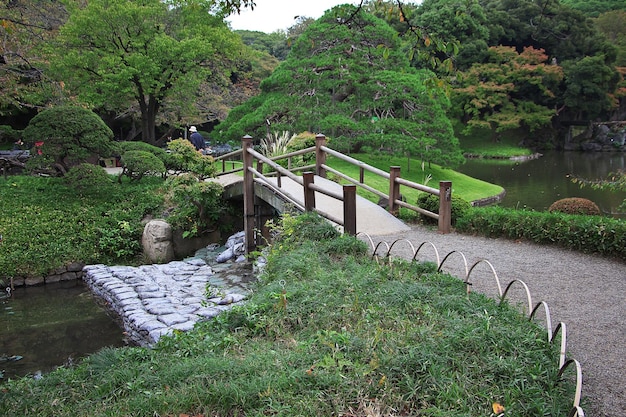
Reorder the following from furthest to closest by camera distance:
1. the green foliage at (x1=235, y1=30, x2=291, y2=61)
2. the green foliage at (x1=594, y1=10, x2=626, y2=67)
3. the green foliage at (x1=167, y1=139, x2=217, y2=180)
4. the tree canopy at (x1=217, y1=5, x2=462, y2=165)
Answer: the green foliage at (x1=235, y1=30, x2=291, y2=61)
the green foliage at (x1=594, y1=10, x2=626, y2=67)
the tree canopy at (x1=217, y1=5, x2=462, y2=165)
the green foliage at (x1=167, y1=139, x2=217, y2=180)

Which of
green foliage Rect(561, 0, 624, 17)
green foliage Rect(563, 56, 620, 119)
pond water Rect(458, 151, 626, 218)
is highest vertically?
green foliage Rect(561, 0, 624, 17)

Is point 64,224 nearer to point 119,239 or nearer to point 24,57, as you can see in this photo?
point 119,239

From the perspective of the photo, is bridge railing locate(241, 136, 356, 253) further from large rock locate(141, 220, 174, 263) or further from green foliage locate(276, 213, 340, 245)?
large rock locate(141, 220, 174, 263)

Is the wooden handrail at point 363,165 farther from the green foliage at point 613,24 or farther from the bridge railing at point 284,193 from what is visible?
the green foliage at point 613,24

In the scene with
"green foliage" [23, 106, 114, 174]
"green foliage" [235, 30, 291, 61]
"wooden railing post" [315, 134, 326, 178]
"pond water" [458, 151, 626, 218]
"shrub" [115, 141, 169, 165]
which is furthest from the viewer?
"green foliage" [235, 30, 291, 61]

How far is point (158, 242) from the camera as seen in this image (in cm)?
1165

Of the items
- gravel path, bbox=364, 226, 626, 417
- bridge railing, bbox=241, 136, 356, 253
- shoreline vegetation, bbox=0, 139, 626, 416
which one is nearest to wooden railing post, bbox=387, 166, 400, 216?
gravel path, bbox=364, 226, 626, 417

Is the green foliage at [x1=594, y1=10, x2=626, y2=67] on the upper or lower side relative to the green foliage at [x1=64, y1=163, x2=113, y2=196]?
upper

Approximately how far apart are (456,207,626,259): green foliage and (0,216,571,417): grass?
7.68 feet

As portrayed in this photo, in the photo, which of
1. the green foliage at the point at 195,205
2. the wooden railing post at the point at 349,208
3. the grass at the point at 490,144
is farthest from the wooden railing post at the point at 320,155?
the grass at the point at 490,144

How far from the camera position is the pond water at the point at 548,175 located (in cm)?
1773

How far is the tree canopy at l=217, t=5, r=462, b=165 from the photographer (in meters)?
17.0

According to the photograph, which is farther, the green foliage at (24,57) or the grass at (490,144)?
the grass at (490,144)

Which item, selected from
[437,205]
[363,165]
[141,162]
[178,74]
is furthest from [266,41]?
[437,205]
